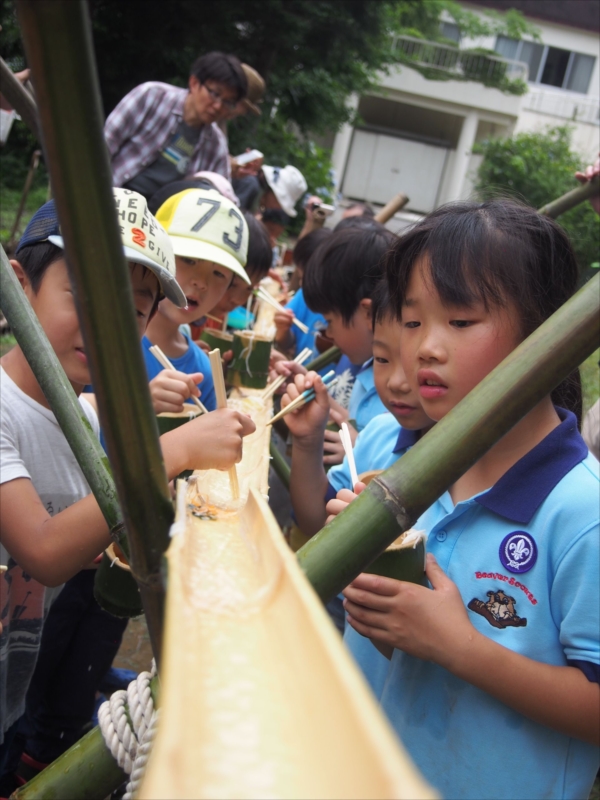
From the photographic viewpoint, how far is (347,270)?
3.45 metres

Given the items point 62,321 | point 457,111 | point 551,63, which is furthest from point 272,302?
point 551,63

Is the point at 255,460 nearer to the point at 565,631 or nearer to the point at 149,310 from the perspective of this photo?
the point at 149,310

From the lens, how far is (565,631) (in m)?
1.40

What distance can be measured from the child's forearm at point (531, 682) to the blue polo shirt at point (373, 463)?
1.68ft

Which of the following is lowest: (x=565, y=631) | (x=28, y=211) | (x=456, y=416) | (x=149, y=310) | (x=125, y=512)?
(x=28, y=211)

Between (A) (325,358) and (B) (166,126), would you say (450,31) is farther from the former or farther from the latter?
(A) (325,358)

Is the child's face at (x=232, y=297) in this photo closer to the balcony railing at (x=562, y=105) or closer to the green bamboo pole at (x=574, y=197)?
the green bamboo pole at (x=574, y=197)

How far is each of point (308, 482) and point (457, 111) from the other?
3218 cm

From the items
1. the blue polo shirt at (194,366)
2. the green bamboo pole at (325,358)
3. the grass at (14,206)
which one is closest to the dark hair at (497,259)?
the blue polo shirt at (194,366)

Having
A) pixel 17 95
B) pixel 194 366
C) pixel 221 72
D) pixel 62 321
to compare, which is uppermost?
pixel 221 72

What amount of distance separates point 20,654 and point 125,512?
156 cm

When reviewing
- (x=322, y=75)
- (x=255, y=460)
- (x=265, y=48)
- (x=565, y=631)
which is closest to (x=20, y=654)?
(x=255, y=460)

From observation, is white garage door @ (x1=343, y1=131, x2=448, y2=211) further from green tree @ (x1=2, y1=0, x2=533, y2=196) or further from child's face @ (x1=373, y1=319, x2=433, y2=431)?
child's face @ (x1=373, y1=319, x2=433, y2=431)

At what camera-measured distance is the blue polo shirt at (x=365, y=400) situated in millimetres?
3180
